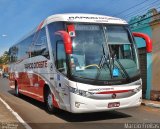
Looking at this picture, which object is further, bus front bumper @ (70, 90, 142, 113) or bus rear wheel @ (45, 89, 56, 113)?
bus rear wheel @ (45, 89, 56, 113)

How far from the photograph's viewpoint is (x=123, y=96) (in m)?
11.0

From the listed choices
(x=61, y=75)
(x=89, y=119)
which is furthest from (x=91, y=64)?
(x=89, y=119)

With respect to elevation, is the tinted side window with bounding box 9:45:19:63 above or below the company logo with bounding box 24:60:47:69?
above

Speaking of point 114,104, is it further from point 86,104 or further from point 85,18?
point 85,18

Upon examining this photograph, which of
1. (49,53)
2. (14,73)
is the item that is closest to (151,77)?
(49,53)

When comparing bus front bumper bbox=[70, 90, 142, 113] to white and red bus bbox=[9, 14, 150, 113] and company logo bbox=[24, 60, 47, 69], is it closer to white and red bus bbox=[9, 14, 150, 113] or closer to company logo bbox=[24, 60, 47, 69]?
white and red bus bbox=[9, 14, 150, 113]

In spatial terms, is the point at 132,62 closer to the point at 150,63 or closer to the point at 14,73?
the point at 150,63

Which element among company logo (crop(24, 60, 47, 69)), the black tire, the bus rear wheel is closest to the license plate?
the bus rear wheel

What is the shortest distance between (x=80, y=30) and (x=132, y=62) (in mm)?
1957

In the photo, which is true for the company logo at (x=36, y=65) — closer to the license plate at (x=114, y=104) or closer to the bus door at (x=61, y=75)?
the bus door at (x=61, y=75)

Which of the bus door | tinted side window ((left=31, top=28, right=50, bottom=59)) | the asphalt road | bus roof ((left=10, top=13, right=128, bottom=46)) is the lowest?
the asphalt road

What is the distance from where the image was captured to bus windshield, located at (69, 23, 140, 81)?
35.2 feet

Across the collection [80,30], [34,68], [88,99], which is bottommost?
[88,99]

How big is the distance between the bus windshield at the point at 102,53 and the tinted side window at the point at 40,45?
2.27 m
